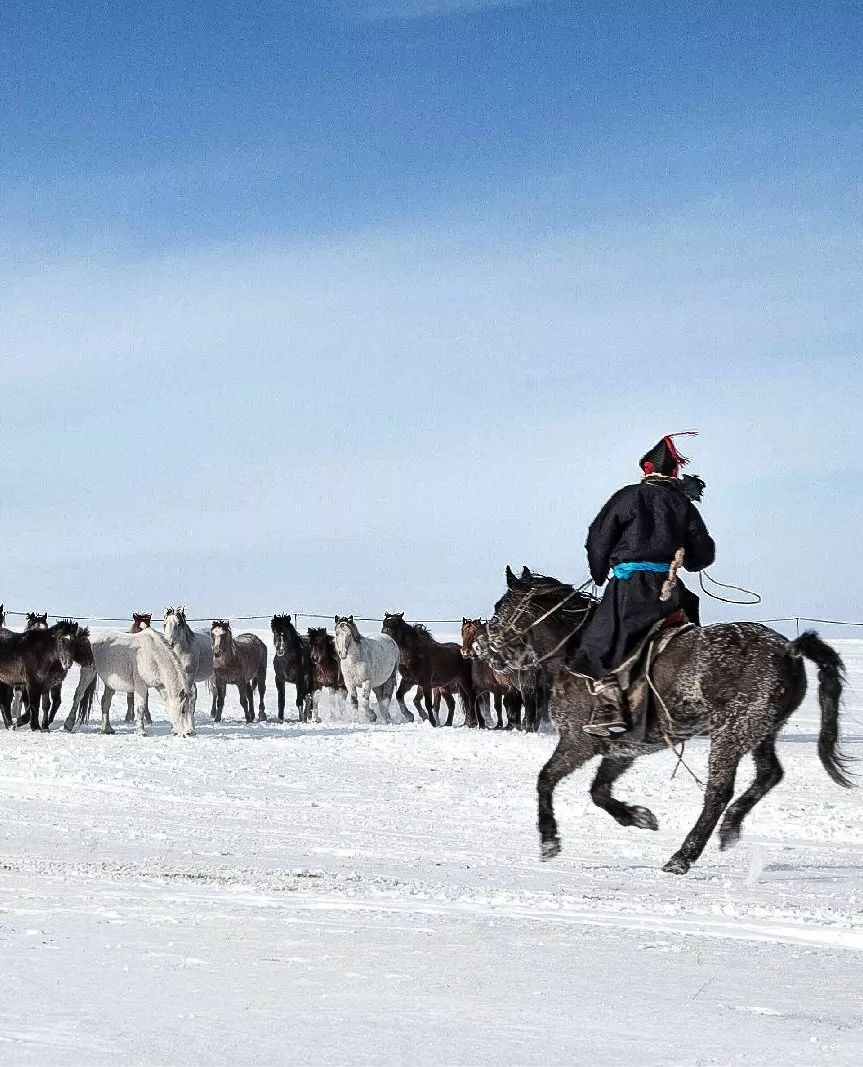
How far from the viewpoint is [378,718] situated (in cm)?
3100

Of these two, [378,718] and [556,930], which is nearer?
[556,930]

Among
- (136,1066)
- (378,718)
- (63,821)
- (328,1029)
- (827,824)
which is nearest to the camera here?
(136,1066)

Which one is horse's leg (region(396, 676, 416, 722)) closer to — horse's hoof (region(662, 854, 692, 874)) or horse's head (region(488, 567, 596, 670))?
horse's head (region(488, 567, 596, 670))

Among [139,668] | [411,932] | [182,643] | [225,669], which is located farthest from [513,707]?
[411,932]

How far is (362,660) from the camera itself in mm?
27422

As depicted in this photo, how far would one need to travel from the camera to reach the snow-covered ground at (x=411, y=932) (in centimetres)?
364

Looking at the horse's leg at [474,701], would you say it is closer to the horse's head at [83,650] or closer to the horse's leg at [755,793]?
the horse's head at [83,650]

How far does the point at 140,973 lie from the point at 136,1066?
123 cm

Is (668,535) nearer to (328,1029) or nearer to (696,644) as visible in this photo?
(696,644)

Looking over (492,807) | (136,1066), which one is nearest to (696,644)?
(492,807)

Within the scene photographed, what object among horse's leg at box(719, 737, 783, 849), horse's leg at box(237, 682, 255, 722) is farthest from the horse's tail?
horse's leg at box(237, 682, 255, 722)

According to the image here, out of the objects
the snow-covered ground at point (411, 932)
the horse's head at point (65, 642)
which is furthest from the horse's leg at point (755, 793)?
the horse's head at point (65, 642)

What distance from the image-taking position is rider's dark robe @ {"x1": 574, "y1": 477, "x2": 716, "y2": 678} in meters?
9.18

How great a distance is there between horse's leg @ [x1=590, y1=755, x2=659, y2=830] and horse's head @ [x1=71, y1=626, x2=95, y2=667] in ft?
48.4
